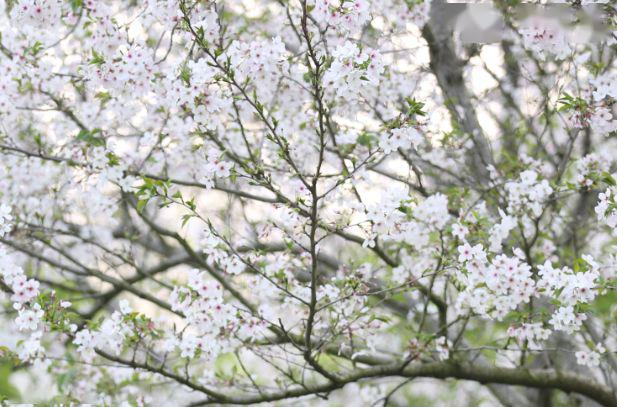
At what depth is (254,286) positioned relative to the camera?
4512 millimetres

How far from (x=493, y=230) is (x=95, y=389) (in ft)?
10.2

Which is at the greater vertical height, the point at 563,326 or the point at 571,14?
the point at 571,14

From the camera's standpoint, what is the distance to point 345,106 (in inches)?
178

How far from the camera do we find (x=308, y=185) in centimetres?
285

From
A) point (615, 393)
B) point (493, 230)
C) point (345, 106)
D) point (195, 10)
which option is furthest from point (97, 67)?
point (615, 393)

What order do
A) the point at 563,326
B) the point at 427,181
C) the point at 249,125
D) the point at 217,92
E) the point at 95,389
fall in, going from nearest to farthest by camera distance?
1. the point at 217,92
2. the point at 563,326
3. the point at 95,389
4. the point at 427,181
5. the point at 249,125

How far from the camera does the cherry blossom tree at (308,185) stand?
10.8ft

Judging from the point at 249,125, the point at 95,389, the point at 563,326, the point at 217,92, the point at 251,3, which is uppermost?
the point at 251,3

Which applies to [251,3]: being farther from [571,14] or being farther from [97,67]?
[571,14]

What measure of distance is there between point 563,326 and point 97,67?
261cm

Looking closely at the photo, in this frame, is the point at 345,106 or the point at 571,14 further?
the point at 345,106

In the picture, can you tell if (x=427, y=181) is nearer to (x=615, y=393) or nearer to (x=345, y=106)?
(x=345, y=106)

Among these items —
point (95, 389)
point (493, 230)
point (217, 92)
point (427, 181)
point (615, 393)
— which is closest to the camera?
point (217, 92)

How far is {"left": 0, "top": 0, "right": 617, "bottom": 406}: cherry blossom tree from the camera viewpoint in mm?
3287
